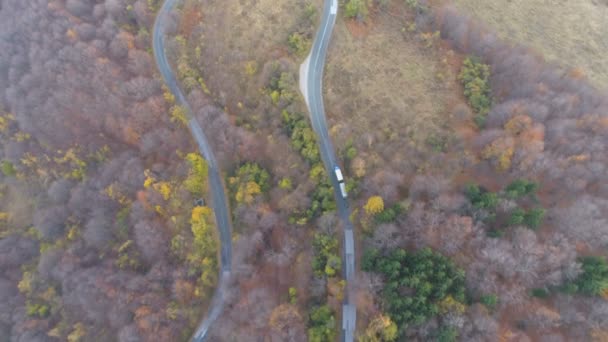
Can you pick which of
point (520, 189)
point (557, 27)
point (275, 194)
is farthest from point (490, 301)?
point (557, 27)

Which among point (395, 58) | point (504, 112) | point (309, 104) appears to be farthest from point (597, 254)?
point (309, 104)

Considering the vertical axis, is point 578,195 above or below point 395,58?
below

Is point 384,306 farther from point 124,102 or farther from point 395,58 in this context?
point 124,102

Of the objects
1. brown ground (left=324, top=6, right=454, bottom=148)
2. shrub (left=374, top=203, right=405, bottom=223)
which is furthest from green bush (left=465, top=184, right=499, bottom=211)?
brown ground (left=324, top=6, right=454, bottom=148)

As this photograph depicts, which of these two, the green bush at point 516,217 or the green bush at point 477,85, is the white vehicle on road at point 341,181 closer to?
the green bush at point 516,217

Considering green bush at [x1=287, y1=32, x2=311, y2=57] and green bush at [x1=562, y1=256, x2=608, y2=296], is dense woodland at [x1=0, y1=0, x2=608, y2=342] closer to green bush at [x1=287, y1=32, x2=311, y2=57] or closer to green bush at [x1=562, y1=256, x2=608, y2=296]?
green bush at [x1=562, y1=256, x2=608, y2=296]

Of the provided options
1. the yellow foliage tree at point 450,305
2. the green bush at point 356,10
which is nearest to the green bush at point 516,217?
the yellow foliage tree at point 450,305

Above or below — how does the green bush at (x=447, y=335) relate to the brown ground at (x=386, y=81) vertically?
below
